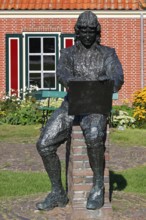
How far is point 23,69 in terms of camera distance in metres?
20.2

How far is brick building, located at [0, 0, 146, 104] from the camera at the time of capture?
66.3ft

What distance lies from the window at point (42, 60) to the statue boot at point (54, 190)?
517 inches

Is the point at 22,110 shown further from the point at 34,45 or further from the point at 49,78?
the point at 34,45

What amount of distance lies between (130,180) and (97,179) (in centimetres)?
290

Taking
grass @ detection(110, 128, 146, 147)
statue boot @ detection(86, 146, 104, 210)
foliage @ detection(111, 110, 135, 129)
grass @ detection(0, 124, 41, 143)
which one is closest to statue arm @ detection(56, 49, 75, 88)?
statue boot @ detection(86, 146, 104, 210)

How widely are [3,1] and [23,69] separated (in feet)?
7.39

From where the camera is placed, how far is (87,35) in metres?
6.89

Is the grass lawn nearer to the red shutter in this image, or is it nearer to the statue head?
the statue head

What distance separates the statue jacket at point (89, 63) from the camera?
22.8 feet

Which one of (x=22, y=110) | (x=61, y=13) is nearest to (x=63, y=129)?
(x=22, y=110)

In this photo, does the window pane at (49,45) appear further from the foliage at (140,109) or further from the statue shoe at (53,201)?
the statue shoe at (53,201)

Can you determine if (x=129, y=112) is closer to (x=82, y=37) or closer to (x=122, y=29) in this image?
(x=122, y=29)

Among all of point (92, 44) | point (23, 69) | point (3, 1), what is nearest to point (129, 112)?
point (23, 69)

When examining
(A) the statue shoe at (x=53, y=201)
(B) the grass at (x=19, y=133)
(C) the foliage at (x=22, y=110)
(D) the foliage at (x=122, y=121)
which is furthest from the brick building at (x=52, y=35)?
(A) the statue shoe at (x=53, y=201)
